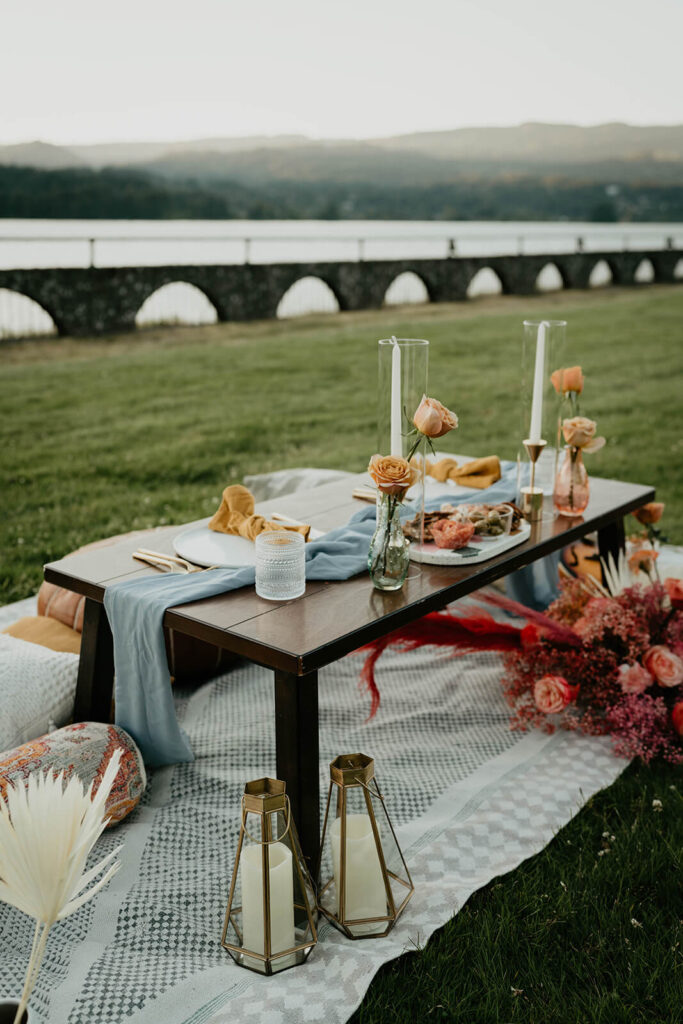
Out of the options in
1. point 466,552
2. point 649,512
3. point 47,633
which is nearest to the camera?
point 466,552

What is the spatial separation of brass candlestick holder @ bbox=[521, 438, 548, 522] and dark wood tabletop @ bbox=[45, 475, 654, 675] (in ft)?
0.15

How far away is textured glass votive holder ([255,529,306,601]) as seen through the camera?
198cm

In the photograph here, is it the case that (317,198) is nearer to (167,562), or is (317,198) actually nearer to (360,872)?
(167,562)

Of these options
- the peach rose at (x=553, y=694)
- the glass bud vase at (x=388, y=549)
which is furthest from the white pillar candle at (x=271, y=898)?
the peach rose at (x=553, y=694)

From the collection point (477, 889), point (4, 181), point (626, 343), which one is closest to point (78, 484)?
point (477, 889)

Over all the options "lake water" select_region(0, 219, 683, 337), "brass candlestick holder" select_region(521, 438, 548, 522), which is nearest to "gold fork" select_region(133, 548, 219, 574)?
"brass candlestick holder" select_region(521, 438, 548, 522)

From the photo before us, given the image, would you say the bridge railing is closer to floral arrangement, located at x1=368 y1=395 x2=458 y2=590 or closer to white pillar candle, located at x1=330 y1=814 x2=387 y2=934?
floral arrangement, located at x1=368 y1=395 x2=458 y2=590

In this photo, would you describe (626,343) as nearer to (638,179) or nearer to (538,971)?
(538,971)

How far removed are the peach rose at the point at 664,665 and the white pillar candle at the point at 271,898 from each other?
133cm

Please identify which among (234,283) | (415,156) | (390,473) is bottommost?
(390,473)

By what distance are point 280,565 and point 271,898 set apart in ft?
2.28

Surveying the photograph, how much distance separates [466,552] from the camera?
7.36 feet

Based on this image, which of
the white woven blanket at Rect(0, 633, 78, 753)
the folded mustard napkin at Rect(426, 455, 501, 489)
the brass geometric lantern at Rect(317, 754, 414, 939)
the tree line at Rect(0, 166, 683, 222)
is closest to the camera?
the brass geometric lantern at Rect(317, 754, 414, 939)

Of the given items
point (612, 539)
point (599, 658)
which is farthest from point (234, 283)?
point (599, 658)
